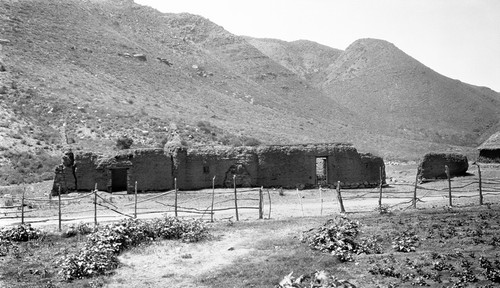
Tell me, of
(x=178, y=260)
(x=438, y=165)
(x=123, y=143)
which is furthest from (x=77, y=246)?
(x=123, y=143)

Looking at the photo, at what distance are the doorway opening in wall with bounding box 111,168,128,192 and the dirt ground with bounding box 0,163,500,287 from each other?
7.75 feet

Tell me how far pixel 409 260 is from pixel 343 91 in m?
84.7

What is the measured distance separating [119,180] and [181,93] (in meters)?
29.5

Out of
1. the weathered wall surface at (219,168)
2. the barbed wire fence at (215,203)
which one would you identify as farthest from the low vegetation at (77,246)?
the weathered wall surface at (219,168)

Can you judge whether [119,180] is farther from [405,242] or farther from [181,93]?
[181,93]

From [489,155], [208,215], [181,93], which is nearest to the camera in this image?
[208,215]

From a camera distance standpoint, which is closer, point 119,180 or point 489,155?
point 119,180

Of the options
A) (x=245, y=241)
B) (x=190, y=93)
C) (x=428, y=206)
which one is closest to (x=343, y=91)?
(x=190, y=93)

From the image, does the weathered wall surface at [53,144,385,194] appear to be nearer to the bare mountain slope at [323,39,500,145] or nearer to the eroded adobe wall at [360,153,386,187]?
the eroded adobe wall at [360,153,386,187]

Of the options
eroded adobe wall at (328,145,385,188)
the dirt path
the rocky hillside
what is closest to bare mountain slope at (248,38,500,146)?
the rocky hillside

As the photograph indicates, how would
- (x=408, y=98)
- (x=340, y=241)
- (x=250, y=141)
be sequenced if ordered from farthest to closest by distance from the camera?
1. (x=408, y=98)
2. (x=250, y=141)
3. (x=340, y=241)

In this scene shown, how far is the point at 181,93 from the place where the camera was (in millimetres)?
55656

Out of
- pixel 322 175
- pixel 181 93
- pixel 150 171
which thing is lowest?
pixel 322 175

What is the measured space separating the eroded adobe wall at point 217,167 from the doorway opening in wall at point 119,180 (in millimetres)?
4000
